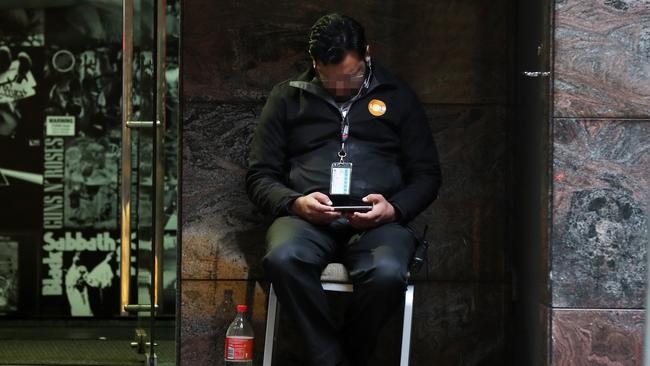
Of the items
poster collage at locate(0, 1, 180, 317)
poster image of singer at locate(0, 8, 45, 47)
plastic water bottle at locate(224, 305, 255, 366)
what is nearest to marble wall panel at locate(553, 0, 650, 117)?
plastic water bottle at locate(224, 305, 255, 366)

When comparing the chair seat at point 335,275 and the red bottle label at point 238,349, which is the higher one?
the chair seat at point 335,275

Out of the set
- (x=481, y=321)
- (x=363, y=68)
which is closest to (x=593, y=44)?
(x=363, y=68)

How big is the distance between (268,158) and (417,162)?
618 mm

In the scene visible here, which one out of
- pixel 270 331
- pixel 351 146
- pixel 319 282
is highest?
pixel 351 146

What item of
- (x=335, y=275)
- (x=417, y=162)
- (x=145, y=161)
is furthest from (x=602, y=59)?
(x=145, y=161)

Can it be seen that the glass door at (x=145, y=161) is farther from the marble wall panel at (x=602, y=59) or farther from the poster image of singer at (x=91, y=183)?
the marble wall panel at (x=602, y=59)

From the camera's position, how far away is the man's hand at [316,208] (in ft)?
14.7

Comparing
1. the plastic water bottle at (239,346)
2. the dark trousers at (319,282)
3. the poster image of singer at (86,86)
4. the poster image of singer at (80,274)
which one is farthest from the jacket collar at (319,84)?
the poster image of singer at (80,274)

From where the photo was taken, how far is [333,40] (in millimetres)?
4586

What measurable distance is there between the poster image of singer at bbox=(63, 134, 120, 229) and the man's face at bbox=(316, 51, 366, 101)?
9.00 ft

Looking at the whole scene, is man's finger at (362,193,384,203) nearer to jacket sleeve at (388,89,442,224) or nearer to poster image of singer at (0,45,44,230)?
jacket sleeve at (388,89,442,224)

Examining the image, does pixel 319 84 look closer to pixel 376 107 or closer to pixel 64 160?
pixel 376 107

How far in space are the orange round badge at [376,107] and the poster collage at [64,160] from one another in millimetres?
2580

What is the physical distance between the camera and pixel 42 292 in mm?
7180
